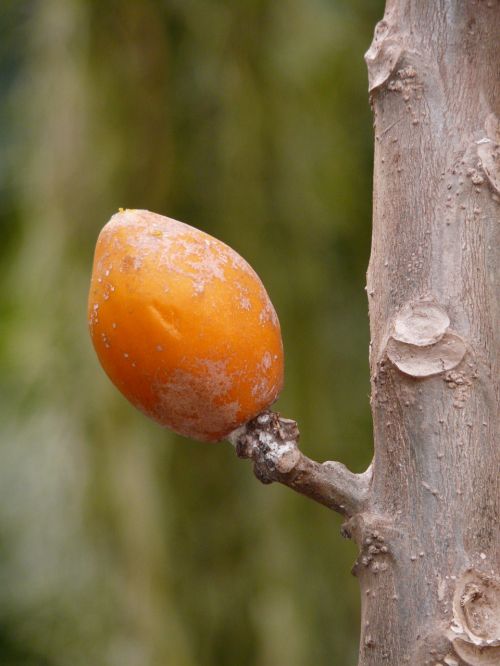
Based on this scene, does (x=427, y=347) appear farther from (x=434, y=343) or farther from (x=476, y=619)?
(x=476, y=619)

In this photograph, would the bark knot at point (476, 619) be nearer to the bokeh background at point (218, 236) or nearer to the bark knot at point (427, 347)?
the bark knot at point (427, 347)

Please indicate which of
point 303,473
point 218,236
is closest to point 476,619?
point 303,473

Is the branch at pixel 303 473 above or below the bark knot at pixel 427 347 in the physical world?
below

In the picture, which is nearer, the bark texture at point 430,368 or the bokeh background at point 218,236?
the bark texture at point 430,368

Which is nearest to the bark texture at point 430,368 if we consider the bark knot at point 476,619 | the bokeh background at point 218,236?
the bark knot at point 476,619

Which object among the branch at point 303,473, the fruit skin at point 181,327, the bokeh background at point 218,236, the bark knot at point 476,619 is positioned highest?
the bokeh background at point 218,236

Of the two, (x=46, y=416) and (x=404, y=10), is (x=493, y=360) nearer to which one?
(x=404, y=10)
